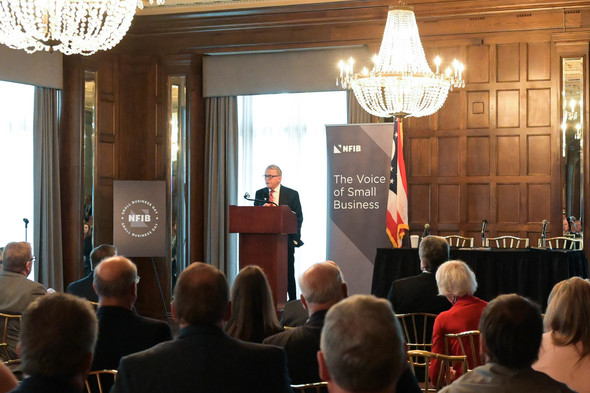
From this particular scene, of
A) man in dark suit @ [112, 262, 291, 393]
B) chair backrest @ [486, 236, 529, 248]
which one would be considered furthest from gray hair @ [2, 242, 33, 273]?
chair backrest @ [486, 236, 529, 248]

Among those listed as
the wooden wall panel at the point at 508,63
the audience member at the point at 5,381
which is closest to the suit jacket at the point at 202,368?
the audience member at the point at 5,381

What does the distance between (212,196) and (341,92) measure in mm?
2115

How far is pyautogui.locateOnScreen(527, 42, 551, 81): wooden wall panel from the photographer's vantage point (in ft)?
30.8

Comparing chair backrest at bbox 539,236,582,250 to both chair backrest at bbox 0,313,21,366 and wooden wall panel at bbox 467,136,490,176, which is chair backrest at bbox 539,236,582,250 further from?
chair backrest at bbox 0,313,21,366

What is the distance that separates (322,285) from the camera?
347 centimetres

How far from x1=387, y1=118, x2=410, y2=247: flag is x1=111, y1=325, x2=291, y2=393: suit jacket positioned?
20.0 feet

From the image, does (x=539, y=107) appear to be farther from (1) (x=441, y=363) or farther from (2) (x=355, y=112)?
(1) (x=441, y=363)

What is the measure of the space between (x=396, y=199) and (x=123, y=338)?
5435 millimetres

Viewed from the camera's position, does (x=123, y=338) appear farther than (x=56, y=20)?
No

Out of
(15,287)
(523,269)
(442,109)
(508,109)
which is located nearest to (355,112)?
(442,109)

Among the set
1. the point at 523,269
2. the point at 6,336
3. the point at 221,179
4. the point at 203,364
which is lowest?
the point at 6,336

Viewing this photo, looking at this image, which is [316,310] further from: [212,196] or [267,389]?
[212,196]

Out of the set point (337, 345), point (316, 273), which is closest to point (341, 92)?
point (316, 273)

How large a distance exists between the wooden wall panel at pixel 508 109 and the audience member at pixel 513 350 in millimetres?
7335
